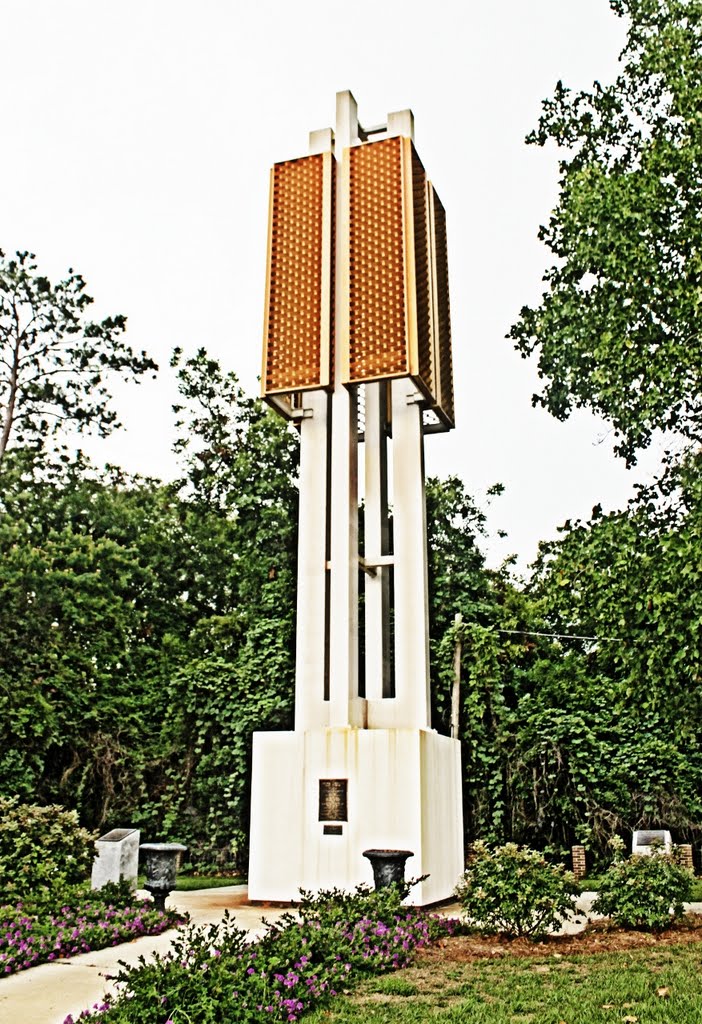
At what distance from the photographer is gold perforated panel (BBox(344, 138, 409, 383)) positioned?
1011 centimetres

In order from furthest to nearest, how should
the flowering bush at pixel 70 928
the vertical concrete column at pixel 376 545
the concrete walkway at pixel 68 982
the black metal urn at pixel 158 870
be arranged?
the vertical concrete column at pixel 376 545 < the black metal urn at pixel 158 870 < the flowering bush at pixel 70 928 < the concrete walkway at pixel 68 982

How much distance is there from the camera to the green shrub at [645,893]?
727 centimetres

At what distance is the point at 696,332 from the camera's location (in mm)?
9719

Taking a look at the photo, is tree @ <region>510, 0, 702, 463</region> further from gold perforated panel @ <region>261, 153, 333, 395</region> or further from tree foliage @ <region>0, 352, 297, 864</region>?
tree foliage @ <region>0, 352, 297, 864</region>

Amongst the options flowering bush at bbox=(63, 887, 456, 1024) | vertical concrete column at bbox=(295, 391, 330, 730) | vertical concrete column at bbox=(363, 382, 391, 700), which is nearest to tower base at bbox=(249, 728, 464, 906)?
vertical concrete column at bbox=(295, 391, 330, 730)

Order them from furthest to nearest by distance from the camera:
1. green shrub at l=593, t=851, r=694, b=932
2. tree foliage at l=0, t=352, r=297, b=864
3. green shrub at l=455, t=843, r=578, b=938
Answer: tree foliage at l=0, t=352, r=297, b=864 < green shrub at l=593, t=851, r=694, b=932 < green shrub at l=455, t=843, r=578, b=938

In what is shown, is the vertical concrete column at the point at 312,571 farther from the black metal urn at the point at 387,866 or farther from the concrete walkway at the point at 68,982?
the concrete walkway at the point at 68,982

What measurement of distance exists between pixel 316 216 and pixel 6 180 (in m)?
6.92

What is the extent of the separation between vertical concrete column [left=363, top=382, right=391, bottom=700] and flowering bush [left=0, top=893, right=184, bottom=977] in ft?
11.4

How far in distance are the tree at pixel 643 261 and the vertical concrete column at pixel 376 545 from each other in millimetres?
2549

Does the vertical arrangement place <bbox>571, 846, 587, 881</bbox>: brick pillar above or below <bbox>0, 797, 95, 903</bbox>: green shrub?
below

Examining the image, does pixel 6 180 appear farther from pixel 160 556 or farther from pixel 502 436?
pixel 502 436

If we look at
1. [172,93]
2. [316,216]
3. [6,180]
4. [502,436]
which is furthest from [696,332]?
[6,180]

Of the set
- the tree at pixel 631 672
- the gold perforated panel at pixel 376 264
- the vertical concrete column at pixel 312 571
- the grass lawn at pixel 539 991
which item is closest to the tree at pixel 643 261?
the tree at pixel 631 672
